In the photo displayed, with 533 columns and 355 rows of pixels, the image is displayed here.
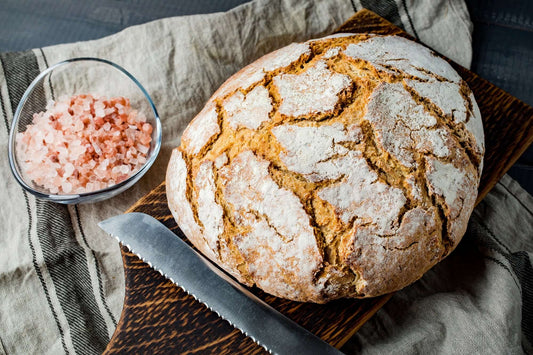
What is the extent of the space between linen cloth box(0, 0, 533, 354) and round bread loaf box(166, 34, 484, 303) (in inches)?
13.9

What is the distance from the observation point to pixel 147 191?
1.94 metres

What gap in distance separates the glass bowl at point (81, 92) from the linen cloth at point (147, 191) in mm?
76

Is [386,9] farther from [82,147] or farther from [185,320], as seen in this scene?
[185,320]

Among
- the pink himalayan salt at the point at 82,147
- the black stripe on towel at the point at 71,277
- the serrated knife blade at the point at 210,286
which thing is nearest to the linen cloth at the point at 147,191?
the black stripe on towel at the point at 71,277

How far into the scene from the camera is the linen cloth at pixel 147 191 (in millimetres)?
1674

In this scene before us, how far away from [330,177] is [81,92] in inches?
47.5

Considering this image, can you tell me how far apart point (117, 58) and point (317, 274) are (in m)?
1.28

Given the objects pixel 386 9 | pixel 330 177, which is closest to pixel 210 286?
pixel 330 177

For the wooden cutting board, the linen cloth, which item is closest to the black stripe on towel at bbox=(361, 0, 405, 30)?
the linen cloth

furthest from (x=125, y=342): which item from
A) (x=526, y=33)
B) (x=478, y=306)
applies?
(x=526, y=33)

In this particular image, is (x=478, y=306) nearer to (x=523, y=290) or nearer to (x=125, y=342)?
(x=523, y=290)

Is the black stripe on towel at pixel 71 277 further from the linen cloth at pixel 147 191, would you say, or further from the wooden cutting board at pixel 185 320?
the wooden cutting board at pixel 185 320

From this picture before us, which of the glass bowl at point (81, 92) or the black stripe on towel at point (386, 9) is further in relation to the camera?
the black stripe on towel at point (386, 9)

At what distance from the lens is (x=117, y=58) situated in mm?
2084
